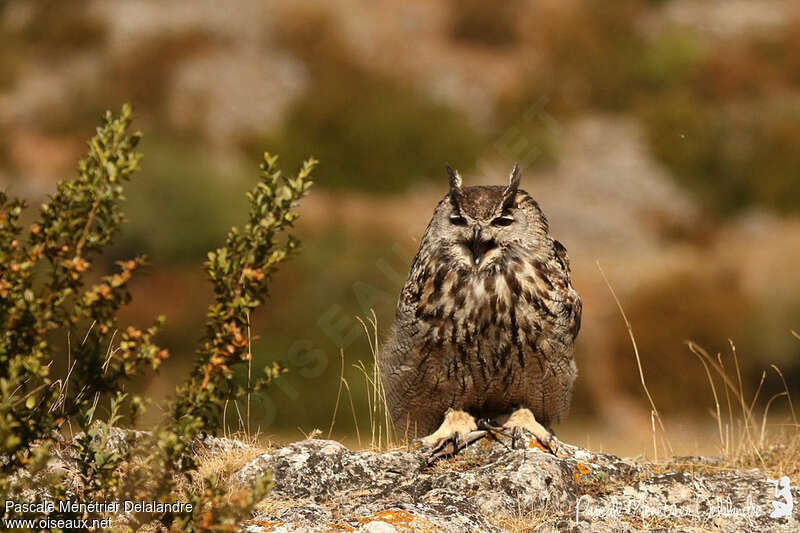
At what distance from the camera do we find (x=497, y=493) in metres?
4.38

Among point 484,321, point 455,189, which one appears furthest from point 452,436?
point 455,189

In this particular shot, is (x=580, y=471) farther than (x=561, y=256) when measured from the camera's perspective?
No

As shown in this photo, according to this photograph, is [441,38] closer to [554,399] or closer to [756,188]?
[756,188]

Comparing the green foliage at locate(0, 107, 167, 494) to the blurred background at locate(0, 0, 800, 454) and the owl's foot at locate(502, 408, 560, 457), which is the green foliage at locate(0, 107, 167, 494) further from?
the blurred background at locate(0, 0, 800, 454)

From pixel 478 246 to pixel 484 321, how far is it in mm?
432

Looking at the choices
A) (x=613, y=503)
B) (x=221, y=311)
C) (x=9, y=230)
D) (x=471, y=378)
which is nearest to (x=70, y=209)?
(x=9, y=230)

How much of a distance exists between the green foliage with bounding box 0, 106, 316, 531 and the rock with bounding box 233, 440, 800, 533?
2.09 feet

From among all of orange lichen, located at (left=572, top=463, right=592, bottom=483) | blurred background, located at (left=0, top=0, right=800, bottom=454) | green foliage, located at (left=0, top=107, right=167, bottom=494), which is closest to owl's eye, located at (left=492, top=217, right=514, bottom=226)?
orange lichen, located at (left=572, top=463, right=592, bottom=483)

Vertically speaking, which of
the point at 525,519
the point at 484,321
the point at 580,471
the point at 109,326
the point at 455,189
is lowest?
the point at 525,519

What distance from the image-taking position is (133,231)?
23.7 metres

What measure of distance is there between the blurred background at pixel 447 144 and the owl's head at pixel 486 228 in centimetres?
1118

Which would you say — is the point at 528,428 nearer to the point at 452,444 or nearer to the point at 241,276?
the point at 452,444

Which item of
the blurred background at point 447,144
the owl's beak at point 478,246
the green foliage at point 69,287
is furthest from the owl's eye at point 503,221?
the blurred background at point 447,144

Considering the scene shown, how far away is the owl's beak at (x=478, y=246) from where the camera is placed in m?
5.09
